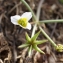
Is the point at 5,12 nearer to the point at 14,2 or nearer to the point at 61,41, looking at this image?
the point at 14,2

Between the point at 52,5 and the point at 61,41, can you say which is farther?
the point at 52,5

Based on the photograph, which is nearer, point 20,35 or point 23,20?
point 23,20

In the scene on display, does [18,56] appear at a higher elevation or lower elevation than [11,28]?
lower

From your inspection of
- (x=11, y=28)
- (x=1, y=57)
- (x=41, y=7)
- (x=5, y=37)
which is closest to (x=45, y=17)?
(x=41, y=7)

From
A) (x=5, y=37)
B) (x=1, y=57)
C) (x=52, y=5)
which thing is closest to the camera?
(x=1, y=57)

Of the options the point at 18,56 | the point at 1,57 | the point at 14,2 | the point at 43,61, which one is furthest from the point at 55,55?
the point at 14,2

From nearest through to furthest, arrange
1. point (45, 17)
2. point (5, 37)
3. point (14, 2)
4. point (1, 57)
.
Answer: point (1, 57) → point (5, 37) → point (14, 2) → point (45, 17)

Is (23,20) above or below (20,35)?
above

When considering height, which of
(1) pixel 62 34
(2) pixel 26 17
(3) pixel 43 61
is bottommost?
(3) pixel 43 61
